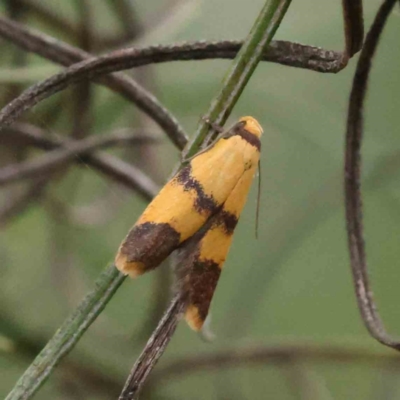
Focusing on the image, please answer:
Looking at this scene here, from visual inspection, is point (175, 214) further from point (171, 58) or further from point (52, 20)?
point (52, 20)

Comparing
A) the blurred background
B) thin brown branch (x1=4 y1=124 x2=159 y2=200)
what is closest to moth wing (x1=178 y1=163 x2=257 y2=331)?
thin brown branch (x1=4 y1=124 x2=159 y2=200)

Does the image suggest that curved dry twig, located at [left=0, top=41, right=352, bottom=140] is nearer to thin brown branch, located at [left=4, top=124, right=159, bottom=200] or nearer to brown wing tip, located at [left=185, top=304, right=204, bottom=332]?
brown wing tip, located at [left=185, top=304, right=204, bottom=332]

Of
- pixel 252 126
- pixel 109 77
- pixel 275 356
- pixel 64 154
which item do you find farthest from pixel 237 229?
pixel 109 77

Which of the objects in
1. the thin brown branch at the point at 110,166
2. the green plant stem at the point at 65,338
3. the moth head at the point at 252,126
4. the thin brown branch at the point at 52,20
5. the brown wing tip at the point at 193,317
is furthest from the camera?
the thin brown branch at the point at 52,20

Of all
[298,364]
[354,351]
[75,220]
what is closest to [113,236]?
[75,220]

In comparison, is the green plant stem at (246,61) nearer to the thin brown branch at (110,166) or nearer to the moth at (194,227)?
the moth at (194,227)

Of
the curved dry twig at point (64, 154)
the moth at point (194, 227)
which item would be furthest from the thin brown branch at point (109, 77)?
the curved dry twig at point (64, 154)

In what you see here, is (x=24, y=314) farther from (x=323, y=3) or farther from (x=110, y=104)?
(x=323, y=3)
